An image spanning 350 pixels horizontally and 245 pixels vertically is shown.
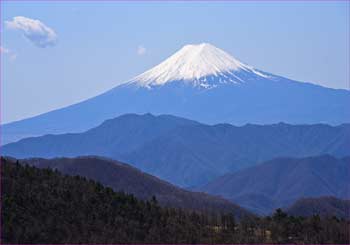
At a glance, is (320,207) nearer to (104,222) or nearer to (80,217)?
(104,222)

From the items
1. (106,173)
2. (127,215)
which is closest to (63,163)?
(106,173)

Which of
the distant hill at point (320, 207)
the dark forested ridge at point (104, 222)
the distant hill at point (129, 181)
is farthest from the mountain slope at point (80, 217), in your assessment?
the distant hill at point (320, 207)

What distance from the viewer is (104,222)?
49.2 metres

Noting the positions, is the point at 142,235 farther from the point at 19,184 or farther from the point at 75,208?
the point at 19,184

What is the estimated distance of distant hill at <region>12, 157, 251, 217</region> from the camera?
148 metres

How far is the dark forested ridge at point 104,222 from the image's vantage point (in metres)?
45.0

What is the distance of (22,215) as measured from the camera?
46031 mm

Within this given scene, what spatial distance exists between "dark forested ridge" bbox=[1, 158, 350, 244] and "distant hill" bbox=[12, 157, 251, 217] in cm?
8678

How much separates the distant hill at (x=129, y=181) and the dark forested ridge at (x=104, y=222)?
86.8 m

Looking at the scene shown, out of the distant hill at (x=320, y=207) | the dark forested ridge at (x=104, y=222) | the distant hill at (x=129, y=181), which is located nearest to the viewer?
the dark forested ridge at (x=104, y=222)

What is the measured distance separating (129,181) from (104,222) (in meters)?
110

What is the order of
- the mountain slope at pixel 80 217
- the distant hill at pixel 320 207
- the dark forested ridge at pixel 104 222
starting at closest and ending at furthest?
the mountain slope at pixel 80 217, the dark forested ridge at pixel 104 222, the distant hill at pixel 320 207

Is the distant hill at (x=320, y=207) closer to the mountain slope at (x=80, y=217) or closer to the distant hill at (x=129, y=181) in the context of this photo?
the distant hill at (x=129, y=181)

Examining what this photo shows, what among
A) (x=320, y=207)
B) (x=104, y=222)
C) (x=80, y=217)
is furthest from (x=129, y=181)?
(x=80, y=217)
